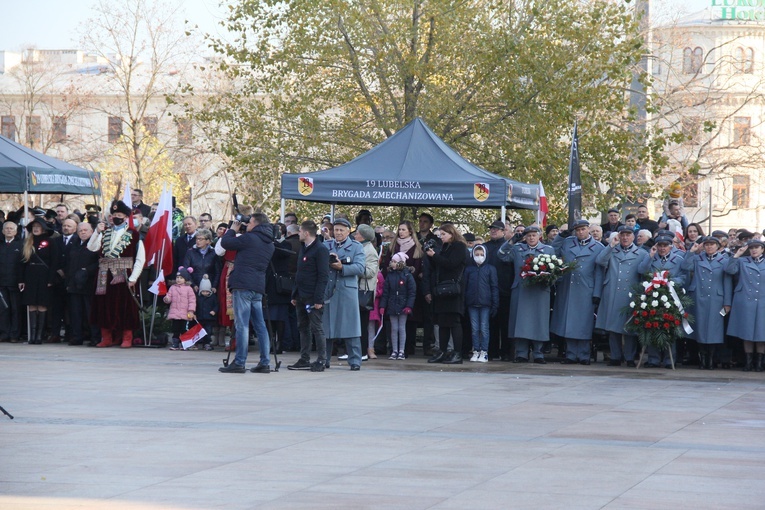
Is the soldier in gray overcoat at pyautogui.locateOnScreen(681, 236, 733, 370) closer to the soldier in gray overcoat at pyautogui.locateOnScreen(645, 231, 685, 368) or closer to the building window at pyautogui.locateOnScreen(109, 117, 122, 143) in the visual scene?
the soldier in gray overcoat at pyautogui.locateOnScreen(645, 231, 685, 368)

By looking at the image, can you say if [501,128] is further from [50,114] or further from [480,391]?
[50,114]

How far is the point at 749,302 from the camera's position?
1642cm

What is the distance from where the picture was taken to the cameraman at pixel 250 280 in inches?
579

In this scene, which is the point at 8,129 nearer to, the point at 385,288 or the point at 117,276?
the point at 117,276

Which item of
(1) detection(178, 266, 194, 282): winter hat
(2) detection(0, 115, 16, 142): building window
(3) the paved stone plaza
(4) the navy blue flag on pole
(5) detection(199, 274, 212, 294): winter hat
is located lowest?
(3) the paved stone plaza

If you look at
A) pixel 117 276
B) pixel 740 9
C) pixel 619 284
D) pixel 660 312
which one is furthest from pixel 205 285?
pixel 740 9

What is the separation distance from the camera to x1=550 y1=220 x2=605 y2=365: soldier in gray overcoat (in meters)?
17.1

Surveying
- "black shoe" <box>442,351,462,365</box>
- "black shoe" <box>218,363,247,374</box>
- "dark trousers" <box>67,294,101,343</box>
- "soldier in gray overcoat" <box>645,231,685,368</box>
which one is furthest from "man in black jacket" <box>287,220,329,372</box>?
"dark trousers" <box>67,294,101,343</box>

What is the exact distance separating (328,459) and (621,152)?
1530 centimetres

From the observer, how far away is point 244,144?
2327 centimetres

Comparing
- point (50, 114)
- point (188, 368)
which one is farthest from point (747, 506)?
point (50, 114)

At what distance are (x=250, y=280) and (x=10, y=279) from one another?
21.3ft

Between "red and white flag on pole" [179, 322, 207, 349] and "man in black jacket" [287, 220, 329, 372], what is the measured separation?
3.31 m

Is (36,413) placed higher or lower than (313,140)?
lower
